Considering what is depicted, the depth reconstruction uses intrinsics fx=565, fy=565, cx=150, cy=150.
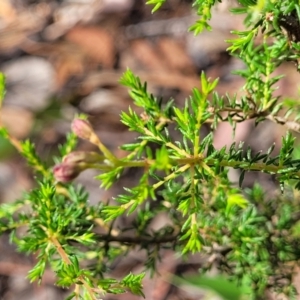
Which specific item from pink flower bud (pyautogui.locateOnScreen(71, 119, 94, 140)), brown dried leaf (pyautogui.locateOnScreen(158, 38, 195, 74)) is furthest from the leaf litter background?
pink flower bud (pyautogui.locateOnScreen(71, 119, 94, 140))

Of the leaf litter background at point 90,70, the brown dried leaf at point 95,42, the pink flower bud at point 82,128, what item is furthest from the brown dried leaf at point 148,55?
the pink flower bud at point 82,128

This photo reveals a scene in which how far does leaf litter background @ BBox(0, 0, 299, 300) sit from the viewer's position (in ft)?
6.94

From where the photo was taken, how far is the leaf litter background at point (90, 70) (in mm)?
2115

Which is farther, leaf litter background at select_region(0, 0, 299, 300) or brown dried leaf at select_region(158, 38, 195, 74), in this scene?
brown dried leaf at select_region(158, 38, 195, 74)

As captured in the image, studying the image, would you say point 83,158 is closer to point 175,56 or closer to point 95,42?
point 175,56

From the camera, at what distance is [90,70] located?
2.54 meters

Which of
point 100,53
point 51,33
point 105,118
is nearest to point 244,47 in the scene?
point 105,118

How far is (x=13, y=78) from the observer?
2.69 metres

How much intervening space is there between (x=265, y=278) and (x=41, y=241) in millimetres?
391

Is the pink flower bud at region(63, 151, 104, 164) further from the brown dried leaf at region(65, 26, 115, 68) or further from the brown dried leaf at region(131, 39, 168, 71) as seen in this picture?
the brown dried leaf at region(65, 26, 115, 68)

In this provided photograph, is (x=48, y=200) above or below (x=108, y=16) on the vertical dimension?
above

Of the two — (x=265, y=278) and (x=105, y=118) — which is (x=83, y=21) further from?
(x=265, y=278)

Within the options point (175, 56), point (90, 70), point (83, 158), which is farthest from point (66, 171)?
point (90, 70)

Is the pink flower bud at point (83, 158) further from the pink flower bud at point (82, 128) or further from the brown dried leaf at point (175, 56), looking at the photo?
the brown dried leaf at point (175, 56)
